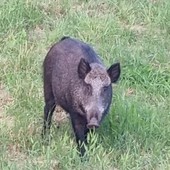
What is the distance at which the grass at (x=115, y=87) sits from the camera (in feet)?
19.7

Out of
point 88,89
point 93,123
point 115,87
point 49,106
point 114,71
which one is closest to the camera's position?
point 93,123

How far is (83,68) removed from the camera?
6.02 metres

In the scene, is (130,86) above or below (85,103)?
below

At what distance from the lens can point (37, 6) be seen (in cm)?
905

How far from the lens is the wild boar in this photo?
5902 millimetres

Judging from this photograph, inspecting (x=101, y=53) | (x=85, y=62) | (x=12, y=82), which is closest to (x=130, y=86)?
(x=101, y=53)

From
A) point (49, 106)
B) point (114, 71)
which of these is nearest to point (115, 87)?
point (49, 106)

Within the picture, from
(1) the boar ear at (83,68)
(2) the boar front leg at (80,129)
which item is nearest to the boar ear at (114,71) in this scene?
(1) the boar ear at (83,68)

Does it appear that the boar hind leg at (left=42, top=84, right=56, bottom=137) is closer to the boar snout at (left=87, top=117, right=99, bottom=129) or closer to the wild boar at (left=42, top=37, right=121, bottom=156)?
the wild boar at (left=42, top=37, right=121, bottom=156)

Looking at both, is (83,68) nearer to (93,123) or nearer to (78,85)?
(78,85)

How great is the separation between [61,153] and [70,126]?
0.80 metres

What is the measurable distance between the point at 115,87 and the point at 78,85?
Result: 1383mm

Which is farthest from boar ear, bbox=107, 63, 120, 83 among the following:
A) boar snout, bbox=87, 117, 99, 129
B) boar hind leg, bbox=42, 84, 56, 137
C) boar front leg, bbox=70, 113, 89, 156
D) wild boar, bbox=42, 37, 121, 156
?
boar hind leg, bbox=42, 84, 56, 137

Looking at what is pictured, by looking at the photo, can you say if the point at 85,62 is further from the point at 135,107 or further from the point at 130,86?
the point at 130,86
